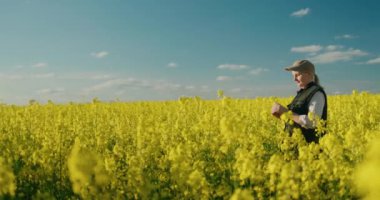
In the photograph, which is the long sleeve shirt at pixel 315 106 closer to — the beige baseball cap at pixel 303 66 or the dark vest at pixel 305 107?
the dark vest at pixel 305 107

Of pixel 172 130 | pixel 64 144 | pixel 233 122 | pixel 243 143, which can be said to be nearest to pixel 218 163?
pixel 243 143

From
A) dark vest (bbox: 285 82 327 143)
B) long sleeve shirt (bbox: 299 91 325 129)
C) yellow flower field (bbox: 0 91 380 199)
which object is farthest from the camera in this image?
dark vest (bbox: 285 82 327 143)

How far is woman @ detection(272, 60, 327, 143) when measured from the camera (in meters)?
5.57

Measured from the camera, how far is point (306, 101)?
18.9 ft

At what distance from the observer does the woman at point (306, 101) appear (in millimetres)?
5570

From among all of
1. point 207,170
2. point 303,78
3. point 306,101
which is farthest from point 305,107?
point 207,170

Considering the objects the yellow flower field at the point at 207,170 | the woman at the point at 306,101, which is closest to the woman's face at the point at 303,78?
the woman at the point at 306,101

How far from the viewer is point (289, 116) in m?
5.47

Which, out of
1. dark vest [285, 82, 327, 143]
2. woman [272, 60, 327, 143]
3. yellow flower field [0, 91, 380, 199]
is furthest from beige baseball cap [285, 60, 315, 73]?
yellow flower field [0, 91, 380, 199]

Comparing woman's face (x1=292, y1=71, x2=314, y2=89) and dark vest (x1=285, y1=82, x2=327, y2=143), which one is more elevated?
woman's face (x1=292, y1=71, x2=314, y2=89)

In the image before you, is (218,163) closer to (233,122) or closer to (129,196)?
(233,122)

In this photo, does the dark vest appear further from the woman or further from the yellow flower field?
the yellow flower field

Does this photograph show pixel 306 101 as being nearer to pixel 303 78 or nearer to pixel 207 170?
pixel 303 78

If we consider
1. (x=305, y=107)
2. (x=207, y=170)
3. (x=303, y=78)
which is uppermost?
(x=303, y=78)
